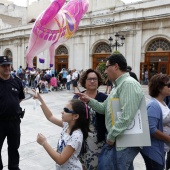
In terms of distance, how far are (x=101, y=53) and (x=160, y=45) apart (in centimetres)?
653

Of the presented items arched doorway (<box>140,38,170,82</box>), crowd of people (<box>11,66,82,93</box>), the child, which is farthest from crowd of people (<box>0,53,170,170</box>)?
arched doorway (<box>140,38,170,82</box>)

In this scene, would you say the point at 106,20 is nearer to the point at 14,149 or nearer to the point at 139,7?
the point at 139,7

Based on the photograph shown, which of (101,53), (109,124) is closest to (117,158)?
(109,124)

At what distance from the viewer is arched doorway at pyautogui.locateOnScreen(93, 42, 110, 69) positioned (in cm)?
2597

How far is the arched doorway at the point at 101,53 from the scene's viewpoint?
26.0 meters

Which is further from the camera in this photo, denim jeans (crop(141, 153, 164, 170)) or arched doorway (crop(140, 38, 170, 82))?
arched doorway (crop(140, 38, 170, 82))

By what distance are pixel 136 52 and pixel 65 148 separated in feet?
73.1

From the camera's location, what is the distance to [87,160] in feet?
9.08

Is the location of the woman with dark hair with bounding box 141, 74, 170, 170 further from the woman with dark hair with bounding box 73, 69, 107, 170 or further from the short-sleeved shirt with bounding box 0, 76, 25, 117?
the short-sleeved shirt with bounding box 0, 76, 25, 117

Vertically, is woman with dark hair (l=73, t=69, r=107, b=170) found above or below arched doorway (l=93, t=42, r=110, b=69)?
below

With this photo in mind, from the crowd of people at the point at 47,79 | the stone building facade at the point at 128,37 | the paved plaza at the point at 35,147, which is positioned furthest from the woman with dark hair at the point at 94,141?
the stone building facade at the point at 128,37

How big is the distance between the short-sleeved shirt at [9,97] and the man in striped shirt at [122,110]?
1622 mm

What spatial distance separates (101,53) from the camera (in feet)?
86.5

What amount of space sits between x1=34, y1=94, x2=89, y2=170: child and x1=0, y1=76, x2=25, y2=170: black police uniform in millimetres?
1408
